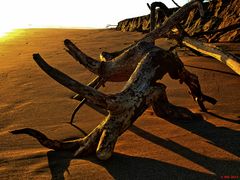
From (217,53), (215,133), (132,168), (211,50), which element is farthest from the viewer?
(211,50)

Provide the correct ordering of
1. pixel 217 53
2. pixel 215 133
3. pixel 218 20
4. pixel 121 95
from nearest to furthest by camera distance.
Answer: pixel 121 95
pixel 215 133
pixel 217 53
pixel 218 20

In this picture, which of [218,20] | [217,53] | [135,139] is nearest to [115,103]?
[135,139]

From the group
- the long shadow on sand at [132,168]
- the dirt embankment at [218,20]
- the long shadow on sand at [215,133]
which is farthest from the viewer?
the dirt embankment at [218,20]

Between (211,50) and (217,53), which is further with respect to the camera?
(211,50)

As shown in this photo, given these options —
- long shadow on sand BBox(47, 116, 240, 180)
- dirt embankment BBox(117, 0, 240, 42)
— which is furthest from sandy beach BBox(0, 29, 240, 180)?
dirt embankment BBox(117, 0, 240, 42)

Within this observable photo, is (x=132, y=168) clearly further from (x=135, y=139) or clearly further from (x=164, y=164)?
(x=135, y=139)

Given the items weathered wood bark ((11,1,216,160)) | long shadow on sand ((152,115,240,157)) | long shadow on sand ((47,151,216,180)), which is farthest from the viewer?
long shadow on sand ((152,115,240,157))

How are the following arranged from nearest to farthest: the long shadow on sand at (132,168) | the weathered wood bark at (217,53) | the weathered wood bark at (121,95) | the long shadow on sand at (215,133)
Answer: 1. the long shadow on sand at (132,168)
2. the weathered wood bark at (121,95)
3. the long shadow on sand at (215,133)
4. the weathered wood bark at (217,53)

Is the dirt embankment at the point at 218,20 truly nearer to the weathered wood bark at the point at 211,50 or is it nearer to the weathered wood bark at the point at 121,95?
the weathered wood bark at the point at 211,50

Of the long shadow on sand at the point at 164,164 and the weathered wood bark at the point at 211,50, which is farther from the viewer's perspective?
the weathered wood bark at the point at 211,50

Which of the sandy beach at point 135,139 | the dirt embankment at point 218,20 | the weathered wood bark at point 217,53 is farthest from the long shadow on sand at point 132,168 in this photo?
the dirt embankment at point 218,20

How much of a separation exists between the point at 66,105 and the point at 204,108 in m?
1.36

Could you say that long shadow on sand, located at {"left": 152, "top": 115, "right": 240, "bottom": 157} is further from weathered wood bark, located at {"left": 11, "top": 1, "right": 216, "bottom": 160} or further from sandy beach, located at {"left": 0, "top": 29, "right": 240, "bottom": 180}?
weathered wood bark, located at {"left": 11, "top": 1, "right": 216, "bottom": 160}

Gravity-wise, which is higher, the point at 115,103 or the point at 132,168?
the point at 115,103
